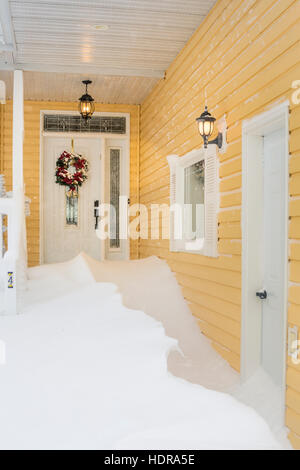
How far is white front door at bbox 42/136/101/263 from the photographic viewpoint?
877 cm

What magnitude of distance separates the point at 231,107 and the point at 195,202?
5.08ft

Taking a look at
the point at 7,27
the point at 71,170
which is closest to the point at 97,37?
the point at 7,27

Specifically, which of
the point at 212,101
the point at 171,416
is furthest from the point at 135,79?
the point at 171,416

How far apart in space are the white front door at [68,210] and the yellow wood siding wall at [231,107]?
→ 2.30 m

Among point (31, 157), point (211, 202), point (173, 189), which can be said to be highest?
point (31, 157)

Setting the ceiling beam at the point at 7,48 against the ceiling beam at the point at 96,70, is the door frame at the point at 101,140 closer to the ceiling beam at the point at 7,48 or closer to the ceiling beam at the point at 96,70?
the ceiling beam at the point at 96,70

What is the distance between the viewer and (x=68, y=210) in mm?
8836

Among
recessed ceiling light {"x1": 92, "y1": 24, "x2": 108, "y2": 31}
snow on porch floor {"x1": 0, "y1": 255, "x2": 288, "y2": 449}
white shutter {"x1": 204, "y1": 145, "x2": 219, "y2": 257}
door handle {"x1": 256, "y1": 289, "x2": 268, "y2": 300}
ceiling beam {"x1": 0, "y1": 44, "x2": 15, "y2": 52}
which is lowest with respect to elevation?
A: snow on porch floor {"x1": 0, "y1": 255, "x2": 288, "y2": 449}

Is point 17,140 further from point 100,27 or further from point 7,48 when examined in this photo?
point 100,27

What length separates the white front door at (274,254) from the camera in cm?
367

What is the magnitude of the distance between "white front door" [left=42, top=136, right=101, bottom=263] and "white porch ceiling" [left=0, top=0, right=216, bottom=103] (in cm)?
145

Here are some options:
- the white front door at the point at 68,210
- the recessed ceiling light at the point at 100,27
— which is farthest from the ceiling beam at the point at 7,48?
the white front door at the point at 68,210

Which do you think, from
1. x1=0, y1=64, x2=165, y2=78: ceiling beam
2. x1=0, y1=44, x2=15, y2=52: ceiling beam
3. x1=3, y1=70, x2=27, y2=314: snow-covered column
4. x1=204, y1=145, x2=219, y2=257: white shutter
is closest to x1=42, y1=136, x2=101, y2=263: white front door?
x1=0, y1=64, x2=165, y2=78: ceiling beam

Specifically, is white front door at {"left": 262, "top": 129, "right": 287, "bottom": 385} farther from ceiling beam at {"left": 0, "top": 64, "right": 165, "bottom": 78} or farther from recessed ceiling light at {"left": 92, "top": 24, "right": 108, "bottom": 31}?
ceiling beam at {"left": 0, "top": 64, "right": 165, "bottom": 78}
